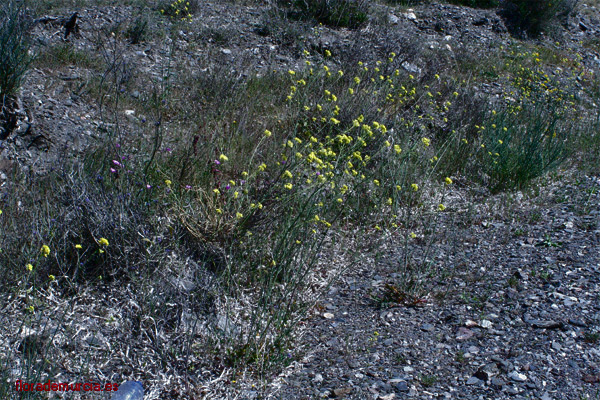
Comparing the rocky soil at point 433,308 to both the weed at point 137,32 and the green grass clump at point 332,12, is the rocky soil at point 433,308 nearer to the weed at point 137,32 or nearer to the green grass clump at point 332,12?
the weed at point 137,32

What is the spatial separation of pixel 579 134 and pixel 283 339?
551cm

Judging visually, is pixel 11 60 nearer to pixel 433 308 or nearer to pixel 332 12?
pixel 433 308

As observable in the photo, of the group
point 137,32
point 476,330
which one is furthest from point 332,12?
point 476,330

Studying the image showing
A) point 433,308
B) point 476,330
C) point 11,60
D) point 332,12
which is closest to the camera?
point 476,330

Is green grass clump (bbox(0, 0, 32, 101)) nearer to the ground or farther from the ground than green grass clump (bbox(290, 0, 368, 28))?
nearer to the ground

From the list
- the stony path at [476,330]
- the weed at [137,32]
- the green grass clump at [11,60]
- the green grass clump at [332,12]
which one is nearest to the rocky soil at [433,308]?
the stony path at [476,330]

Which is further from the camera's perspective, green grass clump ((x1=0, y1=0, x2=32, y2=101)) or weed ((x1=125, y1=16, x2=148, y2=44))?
weed ((x1=125, y1=16, x2=148, y2=44))

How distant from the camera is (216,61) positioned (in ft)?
20.1

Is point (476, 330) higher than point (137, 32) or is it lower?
lower

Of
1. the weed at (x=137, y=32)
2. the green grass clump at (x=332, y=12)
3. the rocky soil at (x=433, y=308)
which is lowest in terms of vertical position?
the rocky soil at (x=433, y=308)

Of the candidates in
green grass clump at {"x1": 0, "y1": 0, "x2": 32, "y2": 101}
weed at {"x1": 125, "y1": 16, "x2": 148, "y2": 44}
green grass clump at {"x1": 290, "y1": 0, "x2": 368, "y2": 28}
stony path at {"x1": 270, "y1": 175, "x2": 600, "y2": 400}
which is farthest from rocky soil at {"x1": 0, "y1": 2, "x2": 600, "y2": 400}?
green grass clump at {"x1": 290, "y1": 0, "x2": 368, "y2": 28}

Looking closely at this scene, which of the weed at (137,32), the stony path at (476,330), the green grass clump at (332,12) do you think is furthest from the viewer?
the green grass clump at (332,12)

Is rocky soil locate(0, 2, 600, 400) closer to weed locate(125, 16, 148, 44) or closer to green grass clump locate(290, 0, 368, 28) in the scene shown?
weed locate(125, 16, 148, 44)

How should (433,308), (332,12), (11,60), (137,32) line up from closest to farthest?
(433,308)
(11,60)
(137,32)
(332,12)
